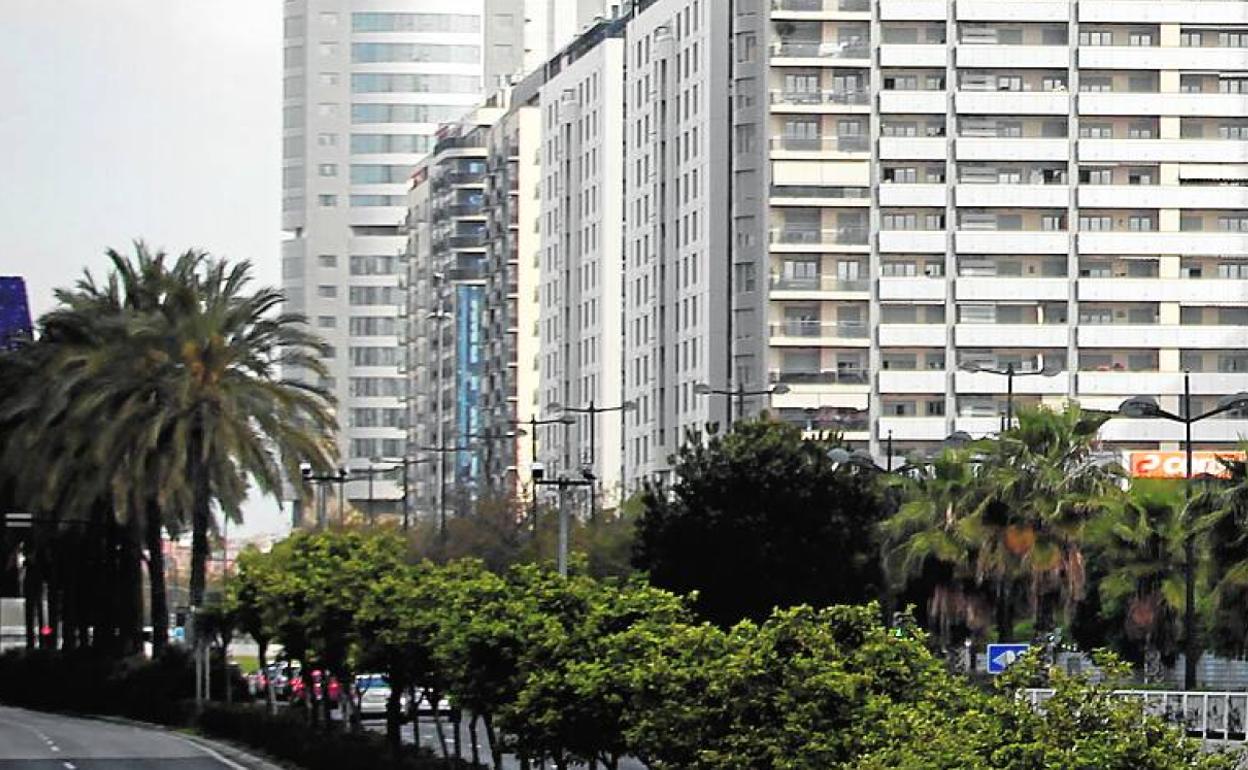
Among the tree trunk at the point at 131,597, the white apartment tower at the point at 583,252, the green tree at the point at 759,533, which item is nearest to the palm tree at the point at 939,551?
the green tree at the point at 759,533

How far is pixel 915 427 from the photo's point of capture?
134250 millimetres

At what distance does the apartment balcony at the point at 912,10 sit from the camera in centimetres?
13400

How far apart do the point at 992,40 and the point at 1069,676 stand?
11474cm

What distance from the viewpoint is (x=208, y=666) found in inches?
3002

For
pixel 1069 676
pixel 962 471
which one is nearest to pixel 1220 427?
pixel 962 471

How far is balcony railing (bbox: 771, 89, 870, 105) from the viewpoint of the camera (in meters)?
134

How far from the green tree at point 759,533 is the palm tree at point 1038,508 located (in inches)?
324

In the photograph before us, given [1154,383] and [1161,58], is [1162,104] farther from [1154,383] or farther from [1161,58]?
[1154,383]

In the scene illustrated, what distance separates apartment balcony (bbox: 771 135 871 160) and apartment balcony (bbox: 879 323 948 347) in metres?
7.13

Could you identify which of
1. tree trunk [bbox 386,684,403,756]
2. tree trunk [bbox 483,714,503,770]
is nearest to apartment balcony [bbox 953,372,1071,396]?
tree trunk [bbox 386,684,403,756]

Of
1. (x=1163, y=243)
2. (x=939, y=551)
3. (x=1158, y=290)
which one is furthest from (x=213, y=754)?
(x=1163, y=243)

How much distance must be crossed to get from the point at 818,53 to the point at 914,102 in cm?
434

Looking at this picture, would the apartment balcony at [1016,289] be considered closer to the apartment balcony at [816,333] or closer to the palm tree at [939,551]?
the apartment balcony at [816,333]

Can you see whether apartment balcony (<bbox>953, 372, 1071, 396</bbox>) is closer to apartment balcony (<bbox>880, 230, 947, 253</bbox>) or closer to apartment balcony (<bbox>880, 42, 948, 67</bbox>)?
apartment balcony (<bbox>880, 230, 947, 253</bbox>)
